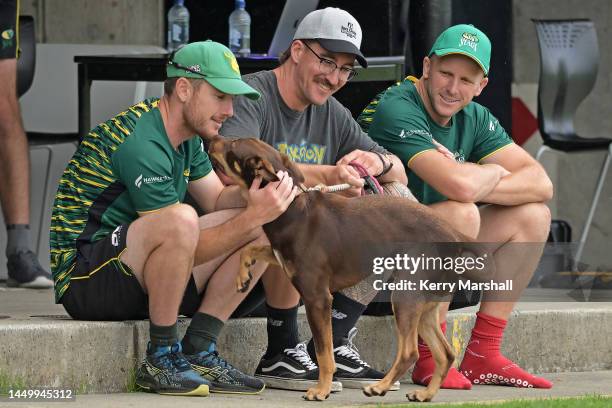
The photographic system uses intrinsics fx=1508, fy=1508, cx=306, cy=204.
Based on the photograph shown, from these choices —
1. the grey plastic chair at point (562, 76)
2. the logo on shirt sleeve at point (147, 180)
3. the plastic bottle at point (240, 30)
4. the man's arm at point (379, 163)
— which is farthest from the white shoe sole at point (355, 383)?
the grey plastic chair at point (562, 76)

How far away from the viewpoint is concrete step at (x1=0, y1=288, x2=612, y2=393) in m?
5.33

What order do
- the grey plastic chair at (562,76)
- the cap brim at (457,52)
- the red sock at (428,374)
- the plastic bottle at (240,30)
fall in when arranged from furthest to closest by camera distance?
the grey plastic chair at (562,76) < the plastic bottle at (240,30) < the cap brim at (457,52) < the red sock at (428,374)

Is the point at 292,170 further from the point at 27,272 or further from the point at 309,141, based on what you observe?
the point at 27,272

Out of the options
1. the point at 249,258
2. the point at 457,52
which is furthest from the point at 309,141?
the point at 249,258

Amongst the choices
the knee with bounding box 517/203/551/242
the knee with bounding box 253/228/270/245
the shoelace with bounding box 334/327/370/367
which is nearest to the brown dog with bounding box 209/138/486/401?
the knee with bounding box 253/228/270/245

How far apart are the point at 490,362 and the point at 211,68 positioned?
1723mm

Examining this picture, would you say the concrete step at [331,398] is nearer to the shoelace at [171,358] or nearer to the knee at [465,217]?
the shoelace at [171,358]

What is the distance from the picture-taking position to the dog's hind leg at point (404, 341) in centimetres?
525

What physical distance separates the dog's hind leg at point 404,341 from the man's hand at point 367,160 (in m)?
0.62

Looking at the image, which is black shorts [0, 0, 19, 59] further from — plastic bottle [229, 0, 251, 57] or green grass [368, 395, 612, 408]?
green grass [368, 395, 612, 408]

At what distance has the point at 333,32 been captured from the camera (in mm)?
5734

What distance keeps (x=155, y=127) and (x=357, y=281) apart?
2.95 ft

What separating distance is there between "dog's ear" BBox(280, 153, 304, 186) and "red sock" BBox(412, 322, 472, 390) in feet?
3.35

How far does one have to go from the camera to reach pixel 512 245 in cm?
611
